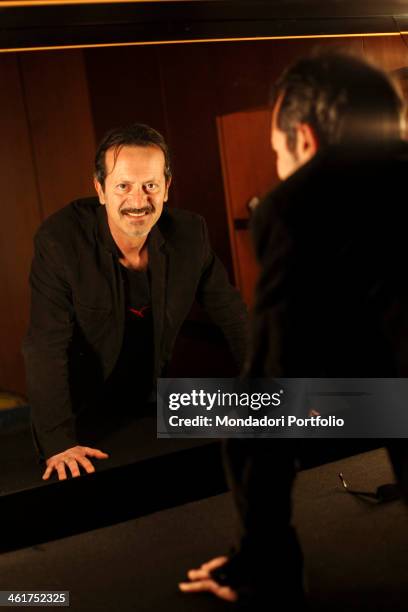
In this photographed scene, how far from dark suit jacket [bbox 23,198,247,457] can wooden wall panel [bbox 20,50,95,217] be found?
Result: 3.97ft

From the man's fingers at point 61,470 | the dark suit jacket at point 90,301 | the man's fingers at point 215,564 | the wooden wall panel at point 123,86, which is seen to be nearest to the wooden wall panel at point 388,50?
the wooden wall panel at point 123,86

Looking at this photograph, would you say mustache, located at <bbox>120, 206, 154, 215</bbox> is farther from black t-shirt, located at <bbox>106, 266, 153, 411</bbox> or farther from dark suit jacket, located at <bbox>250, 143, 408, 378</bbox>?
dark suit jacket, located at <bbox>250, 143, 408, 378</bbox>

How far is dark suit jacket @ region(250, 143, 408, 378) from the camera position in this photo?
1119mm

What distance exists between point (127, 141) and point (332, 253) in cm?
108

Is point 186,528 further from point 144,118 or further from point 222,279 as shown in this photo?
point 144,118

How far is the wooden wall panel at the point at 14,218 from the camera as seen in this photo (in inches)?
131

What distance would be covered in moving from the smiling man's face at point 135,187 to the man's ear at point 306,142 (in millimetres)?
906

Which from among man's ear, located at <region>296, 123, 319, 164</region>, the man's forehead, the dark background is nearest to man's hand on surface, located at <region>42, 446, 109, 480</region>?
the man's forehead

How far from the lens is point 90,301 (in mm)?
2082

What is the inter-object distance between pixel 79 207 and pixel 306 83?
45.2 inches
